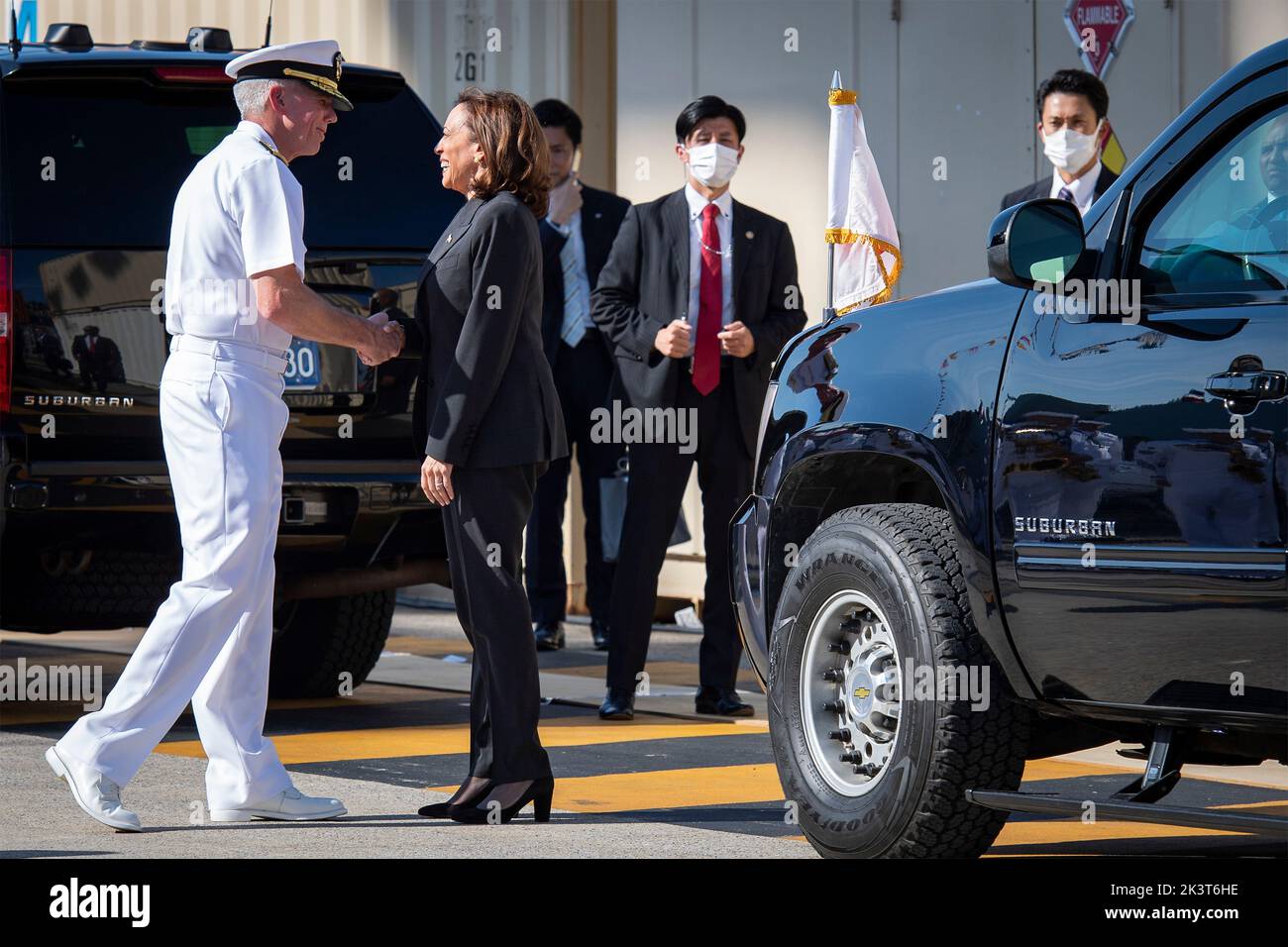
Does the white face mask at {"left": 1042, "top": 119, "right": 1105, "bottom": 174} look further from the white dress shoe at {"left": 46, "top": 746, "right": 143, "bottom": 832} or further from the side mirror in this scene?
the white dress shoe at {"left": 46, "top": 746, "right": 143, "bottom": 832}

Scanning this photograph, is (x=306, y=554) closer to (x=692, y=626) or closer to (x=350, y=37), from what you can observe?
(x=692, y=626)

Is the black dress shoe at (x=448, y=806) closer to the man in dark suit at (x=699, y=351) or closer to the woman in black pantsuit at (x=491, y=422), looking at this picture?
the woman in black pantsuit at (x=491, y=422)

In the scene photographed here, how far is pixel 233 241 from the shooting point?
616cm

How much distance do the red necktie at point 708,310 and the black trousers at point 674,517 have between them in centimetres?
7

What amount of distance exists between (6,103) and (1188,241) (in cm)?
406

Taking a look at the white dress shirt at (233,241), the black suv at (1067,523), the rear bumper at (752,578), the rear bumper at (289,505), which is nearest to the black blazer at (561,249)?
the rear bumper at (289,505)

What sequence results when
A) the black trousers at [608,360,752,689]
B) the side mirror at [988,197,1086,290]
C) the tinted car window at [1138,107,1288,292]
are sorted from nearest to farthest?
the tinted car window at [1138,107,1288,292] < the side mirror at [988,197,1086,290] < the black trousers at [608,360,752,689]

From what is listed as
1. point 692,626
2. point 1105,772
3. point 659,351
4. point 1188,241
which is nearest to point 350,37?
point 692,626

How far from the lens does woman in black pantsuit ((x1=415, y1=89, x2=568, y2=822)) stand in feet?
20.4

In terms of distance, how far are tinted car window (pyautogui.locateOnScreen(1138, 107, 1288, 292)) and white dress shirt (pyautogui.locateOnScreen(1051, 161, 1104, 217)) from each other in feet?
11.5

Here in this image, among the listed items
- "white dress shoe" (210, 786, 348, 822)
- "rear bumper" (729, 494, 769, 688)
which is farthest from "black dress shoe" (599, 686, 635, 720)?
"white dress shoe" (210, 786, 348, 822)

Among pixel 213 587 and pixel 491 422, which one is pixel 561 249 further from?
pixel 213 587

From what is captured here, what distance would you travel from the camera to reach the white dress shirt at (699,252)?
8.65 metres

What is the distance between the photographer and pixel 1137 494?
16.2 feet
